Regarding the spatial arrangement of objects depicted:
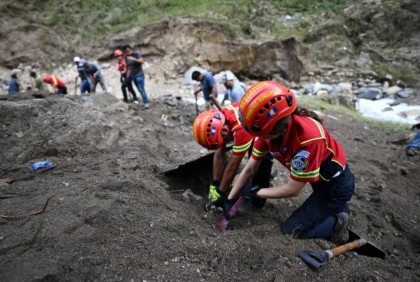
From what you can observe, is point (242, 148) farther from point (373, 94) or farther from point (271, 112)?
point (373, 94)

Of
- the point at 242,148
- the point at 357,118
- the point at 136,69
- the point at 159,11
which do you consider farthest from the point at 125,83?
the point at 159,11

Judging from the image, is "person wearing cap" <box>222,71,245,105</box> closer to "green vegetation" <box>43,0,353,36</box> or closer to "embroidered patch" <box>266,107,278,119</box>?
"embroidered patch" <box>266,107,278,119</box>

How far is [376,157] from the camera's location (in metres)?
5.53

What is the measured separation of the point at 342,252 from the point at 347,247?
90mm

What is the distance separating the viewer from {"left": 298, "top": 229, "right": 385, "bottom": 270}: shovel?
7.97 ft

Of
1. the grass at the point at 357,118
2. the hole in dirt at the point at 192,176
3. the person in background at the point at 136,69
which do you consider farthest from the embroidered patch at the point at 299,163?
the person in background at the point at 136,69

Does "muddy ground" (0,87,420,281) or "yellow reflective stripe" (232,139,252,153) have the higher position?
"yellow reflective stripe" (232,139,252,153)

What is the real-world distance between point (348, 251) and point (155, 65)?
446 inches

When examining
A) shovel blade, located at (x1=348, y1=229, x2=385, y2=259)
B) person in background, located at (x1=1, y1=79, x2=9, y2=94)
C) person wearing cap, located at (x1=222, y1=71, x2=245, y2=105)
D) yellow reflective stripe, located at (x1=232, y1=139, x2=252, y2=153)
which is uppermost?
yellow reflective stripe, located at (x1=232, y1=139, x2=252, y2=153)

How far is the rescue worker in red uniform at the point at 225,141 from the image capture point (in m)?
3.24

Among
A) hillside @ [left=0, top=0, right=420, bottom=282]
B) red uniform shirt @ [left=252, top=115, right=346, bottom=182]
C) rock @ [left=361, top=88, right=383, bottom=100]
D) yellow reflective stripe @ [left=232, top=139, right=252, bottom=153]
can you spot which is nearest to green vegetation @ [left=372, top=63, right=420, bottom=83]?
rock @ [left=361, top=88, right=383, bottom=100]

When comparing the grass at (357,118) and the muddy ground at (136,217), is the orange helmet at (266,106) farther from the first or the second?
the grass at (357,118)

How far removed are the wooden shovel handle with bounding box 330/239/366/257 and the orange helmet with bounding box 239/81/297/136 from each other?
3.92 feet

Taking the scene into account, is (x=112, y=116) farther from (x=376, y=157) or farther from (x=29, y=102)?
(x=376, y=157)
